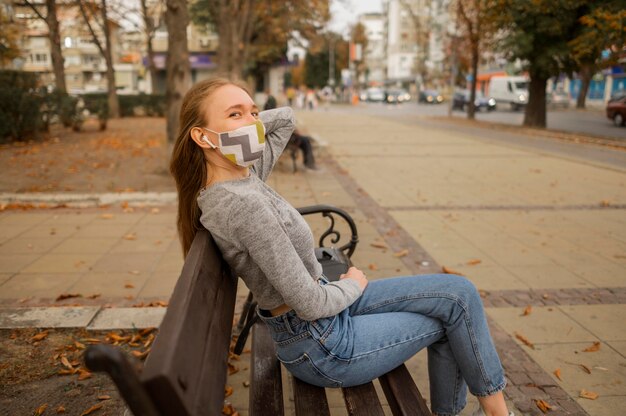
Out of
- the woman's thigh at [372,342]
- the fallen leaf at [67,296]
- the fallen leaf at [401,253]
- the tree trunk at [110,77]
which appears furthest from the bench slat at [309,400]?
the tree trunk at [110,77]

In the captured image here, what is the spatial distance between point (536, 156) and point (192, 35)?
142ft

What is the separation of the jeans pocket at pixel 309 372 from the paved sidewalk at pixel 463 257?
0.90 meters

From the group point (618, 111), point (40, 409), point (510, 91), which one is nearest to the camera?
point (40, 409)

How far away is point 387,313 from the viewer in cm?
221

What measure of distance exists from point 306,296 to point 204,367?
508mm

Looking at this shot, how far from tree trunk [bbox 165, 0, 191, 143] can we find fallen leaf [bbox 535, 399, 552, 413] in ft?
23.6

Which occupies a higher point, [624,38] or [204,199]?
[624,38]

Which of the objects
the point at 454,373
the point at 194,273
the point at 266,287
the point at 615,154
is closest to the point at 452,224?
the point at 454,373

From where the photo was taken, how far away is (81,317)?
147 inches

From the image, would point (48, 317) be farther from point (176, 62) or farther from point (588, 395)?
point (176, 62)

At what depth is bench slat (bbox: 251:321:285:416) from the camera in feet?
6.44

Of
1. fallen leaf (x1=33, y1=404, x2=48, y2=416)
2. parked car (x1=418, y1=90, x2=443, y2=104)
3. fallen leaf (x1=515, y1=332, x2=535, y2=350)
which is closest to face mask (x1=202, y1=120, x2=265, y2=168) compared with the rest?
fallen leaf (x1=33, y1=404, x2=48, y2=416)

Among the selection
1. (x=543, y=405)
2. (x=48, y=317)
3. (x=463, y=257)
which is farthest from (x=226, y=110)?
(x=463, y=257)

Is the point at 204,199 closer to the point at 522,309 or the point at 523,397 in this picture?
the point at 523,397
